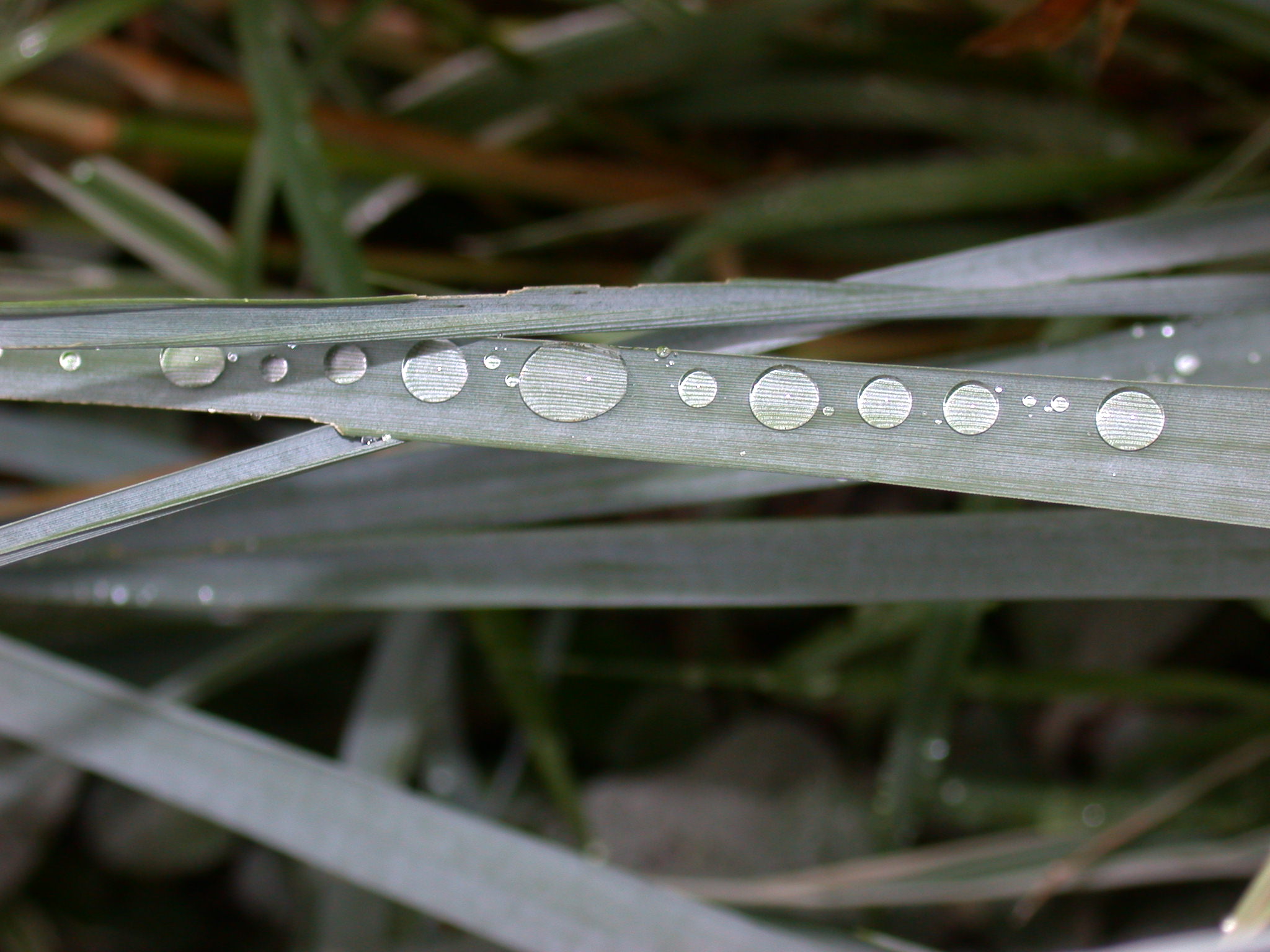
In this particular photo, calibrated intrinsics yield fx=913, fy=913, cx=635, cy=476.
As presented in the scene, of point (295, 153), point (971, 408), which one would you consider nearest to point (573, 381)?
point (971, 408)

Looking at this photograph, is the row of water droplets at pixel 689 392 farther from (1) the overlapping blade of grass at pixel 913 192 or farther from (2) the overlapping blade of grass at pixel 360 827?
(1) the overlapping blade of grass at pixel 913 192

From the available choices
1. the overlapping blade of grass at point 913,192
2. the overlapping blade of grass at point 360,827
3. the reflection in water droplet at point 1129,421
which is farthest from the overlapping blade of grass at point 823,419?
the overlapping blade of grass at point 913,192

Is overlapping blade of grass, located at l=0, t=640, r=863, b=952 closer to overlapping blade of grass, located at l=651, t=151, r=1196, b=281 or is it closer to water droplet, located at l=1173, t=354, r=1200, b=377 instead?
water droplet, located at l=1173, t=354, r=1200, b=377

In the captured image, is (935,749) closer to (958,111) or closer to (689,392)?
(689,392)

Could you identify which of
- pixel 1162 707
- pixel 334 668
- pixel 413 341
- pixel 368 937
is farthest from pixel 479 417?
pixel 1162 707

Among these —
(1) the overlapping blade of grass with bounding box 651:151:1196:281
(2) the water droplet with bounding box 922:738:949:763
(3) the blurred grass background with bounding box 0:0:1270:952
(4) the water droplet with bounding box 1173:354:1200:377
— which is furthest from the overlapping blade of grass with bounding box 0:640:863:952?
(1) the overlapping blade of grass with bounding box 651:151:1196:281

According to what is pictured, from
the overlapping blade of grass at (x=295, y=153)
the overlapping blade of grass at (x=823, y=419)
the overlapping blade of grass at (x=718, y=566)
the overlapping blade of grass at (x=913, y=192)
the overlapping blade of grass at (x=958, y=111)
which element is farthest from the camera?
the overlapping blade of grass at (x=958, y=111)
